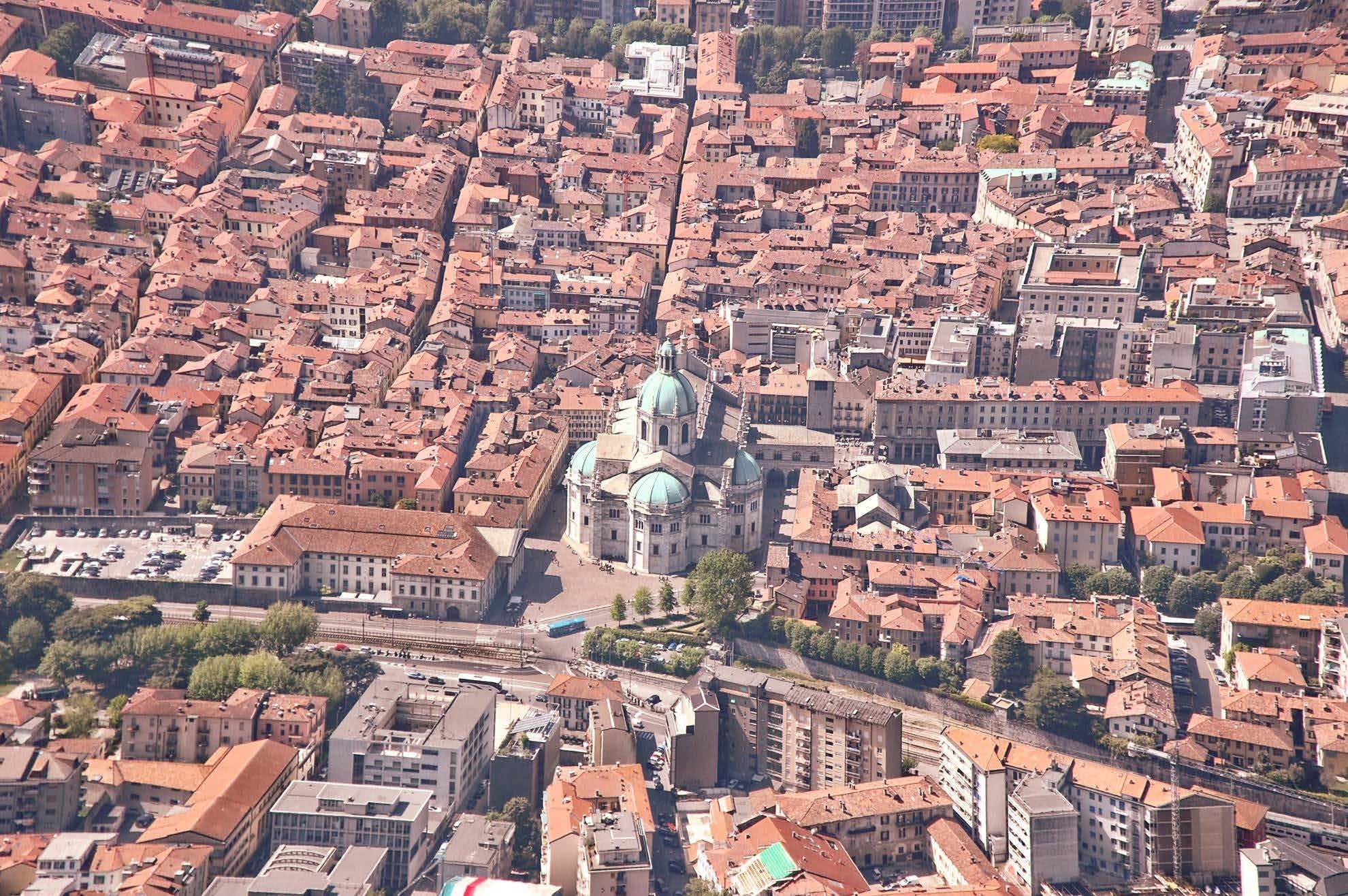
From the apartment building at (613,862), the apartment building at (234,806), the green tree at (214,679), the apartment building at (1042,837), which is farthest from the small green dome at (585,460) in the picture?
the apartment building at (1042,837)

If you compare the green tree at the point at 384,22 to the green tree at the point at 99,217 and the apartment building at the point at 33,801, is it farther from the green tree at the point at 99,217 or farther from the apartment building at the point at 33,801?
the apartment building at the point at 33,801

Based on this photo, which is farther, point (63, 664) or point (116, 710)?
point (63, 664)

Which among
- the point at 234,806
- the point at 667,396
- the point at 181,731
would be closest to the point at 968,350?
the point at 667,396

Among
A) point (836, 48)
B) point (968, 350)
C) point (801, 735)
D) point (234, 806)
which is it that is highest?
point (836, 48)

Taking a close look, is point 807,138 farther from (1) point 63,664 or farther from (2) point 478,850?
(2) point 478,850

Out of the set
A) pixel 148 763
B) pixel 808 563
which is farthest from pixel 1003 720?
pixel 148 763

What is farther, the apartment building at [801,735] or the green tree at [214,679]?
the green tree at [214,679]
